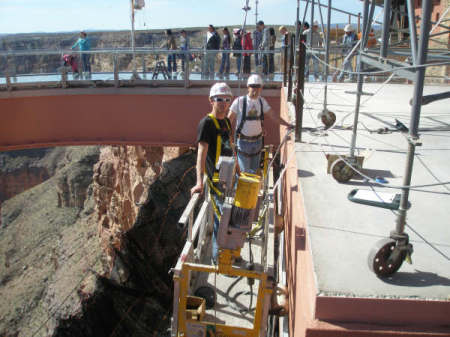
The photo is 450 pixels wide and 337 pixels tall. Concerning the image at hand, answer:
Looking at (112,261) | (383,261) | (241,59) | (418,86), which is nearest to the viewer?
(418,86)

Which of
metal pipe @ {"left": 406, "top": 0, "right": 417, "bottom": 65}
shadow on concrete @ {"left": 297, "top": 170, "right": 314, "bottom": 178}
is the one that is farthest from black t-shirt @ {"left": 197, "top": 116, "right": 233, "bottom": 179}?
metal pipe @ {"left": 406, "top": 0, "right": 417, "bottom": 65}

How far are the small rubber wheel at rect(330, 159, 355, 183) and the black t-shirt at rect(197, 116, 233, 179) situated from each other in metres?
1.46

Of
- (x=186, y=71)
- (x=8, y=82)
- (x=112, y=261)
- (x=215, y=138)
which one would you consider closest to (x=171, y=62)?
(x=186, y=71)

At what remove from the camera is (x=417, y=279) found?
276cm

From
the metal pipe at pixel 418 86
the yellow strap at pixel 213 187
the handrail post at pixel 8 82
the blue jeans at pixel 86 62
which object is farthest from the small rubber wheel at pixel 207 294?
the handrail post at pixel 8 82

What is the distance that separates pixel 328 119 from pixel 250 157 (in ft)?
4.27

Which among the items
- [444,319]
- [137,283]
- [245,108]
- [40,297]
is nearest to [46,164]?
[40,297]

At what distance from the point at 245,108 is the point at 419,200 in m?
2.92

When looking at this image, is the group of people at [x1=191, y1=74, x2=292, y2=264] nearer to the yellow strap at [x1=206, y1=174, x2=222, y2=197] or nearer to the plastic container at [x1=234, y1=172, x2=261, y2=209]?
the yellow strap at [x1=206, y1=174, x2=222, y2=197]

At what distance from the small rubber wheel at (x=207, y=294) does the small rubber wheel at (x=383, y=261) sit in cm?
251

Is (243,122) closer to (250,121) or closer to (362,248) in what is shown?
(250,121)

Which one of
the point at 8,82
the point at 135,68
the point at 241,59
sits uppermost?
the point at 241,59

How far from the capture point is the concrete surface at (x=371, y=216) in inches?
105

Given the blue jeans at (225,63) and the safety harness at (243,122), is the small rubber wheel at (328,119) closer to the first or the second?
the safety harness at (243,122)
